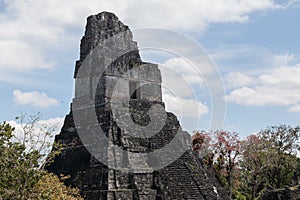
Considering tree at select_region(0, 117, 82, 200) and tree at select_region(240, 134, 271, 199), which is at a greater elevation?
tree at select_region(240, 134, 271, 199)

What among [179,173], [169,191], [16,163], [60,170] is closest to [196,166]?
[179,173]

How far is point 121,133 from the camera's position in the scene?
1459 centimetres

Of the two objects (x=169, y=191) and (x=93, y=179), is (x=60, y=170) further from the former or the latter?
(x=169, y=191)

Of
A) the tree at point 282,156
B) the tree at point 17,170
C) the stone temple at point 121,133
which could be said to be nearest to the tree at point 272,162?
the tree at point 282,156

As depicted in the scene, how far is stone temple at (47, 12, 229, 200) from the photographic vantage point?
13734mm

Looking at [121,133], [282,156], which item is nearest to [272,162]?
[282,156]

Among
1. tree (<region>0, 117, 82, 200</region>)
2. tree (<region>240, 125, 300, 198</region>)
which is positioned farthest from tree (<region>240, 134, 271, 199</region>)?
tree (<region>0, 117, 82, 200</region>)

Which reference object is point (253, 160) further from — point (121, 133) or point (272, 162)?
point (121, 133)

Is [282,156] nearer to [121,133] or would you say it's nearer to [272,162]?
[272,162]

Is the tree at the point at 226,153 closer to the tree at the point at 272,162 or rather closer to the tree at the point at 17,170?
the tree at the point at 272,162

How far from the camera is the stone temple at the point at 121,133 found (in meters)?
13.7

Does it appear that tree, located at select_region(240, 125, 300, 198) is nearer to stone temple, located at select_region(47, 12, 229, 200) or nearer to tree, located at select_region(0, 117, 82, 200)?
stone temple, located at select_region(47, 12, 229, 200)

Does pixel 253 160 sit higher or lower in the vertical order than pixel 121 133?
higher

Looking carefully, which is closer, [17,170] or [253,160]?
[17,170]
